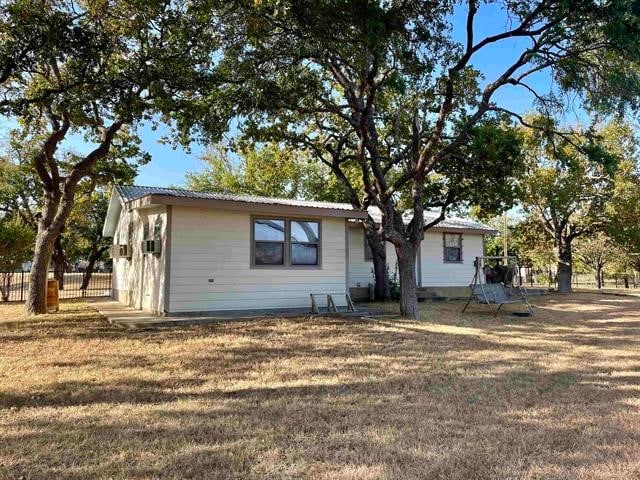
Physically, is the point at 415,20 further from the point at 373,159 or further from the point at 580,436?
the point at 580,436

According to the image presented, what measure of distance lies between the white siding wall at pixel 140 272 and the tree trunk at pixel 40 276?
1.91 meters

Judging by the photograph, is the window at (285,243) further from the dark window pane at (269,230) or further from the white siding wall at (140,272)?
the white siding wall at (140,272)

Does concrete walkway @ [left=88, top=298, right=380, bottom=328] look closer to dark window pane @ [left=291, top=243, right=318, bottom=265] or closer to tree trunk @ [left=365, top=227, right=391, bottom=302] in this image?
dark window pane @ [left=291, top=243, right=318, bottom=265]

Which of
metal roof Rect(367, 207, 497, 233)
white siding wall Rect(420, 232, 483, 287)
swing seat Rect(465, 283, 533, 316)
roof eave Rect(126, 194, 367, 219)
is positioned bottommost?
swing seat Rect(465, 283, 533, 316)

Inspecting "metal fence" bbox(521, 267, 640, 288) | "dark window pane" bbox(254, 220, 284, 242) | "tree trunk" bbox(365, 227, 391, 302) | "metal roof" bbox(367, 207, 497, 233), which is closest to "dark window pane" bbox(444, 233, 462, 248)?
"metal roof" bbox(367, 207, 497, 233)

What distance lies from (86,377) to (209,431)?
7.87ft

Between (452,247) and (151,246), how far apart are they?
11.1 m

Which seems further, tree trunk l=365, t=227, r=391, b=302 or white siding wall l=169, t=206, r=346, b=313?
tree trunk l=365, t=227, r=391, b=302

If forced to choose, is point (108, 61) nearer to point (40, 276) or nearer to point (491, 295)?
point (40, 276)

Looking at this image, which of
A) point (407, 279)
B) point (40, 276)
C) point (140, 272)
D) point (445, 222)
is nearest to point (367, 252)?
point (445, 222)

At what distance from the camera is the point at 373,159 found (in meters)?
10.5

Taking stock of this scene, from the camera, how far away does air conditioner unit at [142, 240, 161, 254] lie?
996cm

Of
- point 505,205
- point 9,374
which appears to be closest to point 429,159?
point 505,205

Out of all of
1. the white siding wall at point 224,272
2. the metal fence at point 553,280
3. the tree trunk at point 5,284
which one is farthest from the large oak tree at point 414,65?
the metal fence at point 553,280
